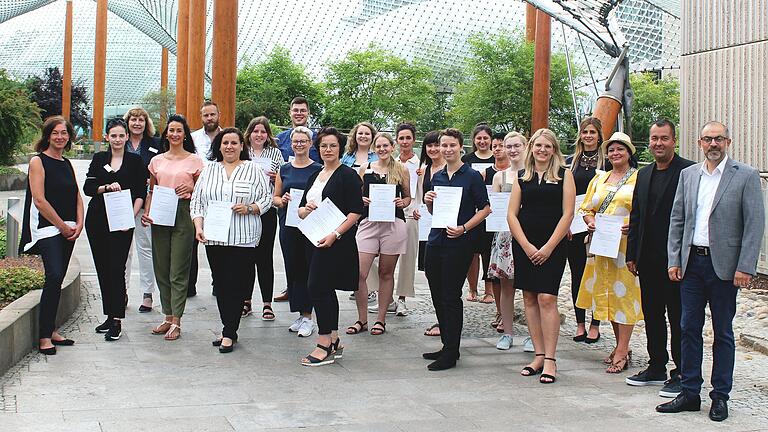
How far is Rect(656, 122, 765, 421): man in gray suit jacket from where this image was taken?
18.6ft

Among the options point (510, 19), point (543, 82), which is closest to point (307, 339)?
point (543, 82)

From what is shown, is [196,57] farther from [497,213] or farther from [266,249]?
[497,213]

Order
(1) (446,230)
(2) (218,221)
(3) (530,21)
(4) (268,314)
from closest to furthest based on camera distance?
(1) (446,230), (2) (218,221), (4) (268,314), (3) (530,21)

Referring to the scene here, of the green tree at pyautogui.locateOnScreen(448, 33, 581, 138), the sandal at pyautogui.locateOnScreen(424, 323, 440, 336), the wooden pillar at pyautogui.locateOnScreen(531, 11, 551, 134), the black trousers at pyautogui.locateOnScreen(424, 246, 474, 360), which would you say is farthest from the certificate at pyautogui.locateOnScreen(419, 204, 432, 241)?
the green tree at pyautogui.locateOnScreen(448, 33, 581, 138)

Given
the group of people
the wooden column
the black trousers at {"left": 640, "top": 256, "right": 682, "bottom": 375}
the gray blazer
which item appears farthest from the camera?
the wooden column

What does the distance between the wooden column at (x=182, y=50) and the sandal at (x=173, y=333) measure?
20.5 meters

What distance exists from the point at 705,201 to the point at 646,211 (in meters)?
0.67

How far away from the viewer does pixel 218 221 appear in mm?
7355

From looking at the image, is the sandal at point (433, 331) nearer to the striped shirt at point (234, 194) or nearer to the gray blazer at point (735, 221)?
the striped shirt at point (234, 194)

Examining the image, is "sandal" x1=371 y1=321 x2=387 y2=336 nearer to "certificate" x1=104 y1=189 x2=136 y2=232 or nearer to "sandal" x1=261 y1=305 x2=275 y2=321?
"sandal" x1=261 y1=305 x2=275 y2=321

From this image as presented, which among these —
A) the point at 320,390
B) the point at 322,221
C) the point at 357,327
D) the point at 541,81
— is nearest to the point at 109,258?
the point at 322,221

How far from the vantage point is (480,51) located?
3981cm

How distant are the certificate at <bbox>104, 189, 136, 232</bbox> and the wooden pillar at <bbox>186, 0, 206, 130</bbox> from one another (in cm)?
1163

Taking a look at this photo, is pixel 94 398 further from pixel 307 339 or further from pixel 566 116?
pixel 566 116
